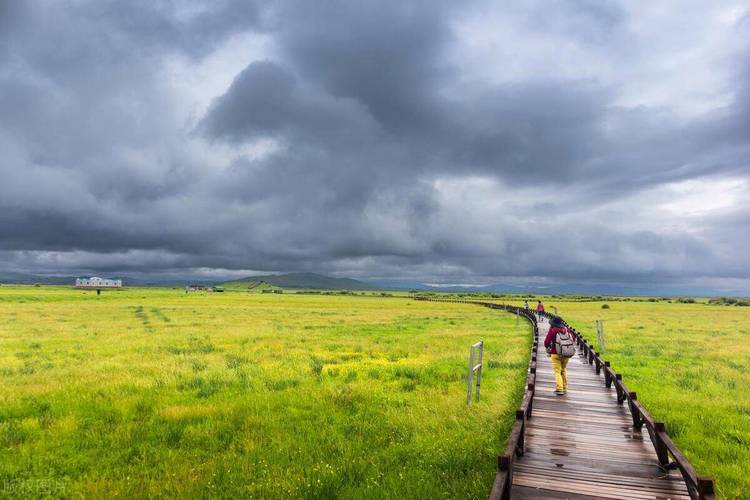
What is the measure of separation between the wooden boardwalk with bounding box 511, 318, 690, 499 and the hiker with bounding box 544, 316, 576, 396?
653mm

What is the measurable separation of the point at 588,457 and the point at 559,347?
17.0ft

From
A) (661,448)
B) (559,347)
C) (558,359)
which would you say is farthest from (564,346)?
(661,448)

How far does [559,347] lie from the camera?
44.3 ft

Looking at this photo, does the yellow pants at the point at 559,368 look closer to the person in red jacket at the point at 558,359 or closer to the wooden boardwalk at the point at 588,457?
the person in red jacket at the point at 558,359

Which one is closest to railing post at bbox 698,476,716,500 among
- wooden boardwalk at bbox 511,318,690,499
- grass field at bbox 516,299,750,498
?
wooden boardwalk at bbox 511,318,690,499

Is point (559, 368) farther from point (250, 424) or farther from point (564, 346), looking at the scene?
point (250, 424)

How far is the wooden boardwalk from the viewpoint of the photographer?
7211mm

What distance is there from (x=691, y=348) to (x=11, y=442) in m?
32.3

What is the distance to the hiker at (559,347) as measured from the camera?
13.5 metres

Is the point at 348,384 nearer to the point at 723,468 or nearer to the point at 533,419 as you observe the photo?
the point at 533,419

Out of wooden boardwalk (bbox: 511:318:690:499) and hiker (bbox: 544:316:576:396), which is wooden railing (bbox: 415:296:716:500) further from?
hiker (bbox: 544:316:576:396)

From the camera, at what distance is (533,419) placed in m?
11.2

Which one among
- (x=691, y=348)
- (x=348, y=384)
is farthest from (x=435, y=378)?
(x=691, y=348)

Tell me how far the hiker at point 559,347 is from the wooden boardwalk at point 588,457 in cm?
65
